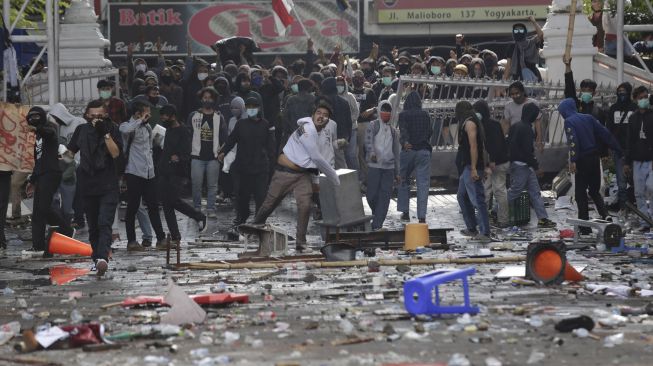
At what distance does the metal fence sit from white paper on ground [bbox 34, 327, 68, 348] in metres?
14.5

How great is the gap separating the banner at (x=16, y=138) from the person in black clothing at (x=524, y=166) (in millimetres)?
6292

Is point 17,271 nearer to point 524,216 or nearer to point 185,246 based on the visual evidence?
point 185,246

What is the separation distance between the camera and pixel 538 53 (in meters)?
26.9

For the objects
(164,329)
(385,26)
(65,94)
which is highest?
(385,26)

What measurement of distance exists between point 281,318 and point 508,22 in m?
32.7

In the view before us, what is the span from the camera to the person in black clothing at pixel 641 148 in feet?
63.4

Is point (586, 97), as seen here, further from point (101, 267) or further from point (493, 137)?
point (101, 267)

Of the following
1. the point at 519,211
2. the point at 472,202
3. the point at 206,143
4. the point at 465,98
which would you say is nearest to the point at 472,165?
the point at 472,202

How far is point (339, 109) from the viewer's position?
72.5ft

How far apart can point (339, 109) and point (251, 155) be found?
2705 mm

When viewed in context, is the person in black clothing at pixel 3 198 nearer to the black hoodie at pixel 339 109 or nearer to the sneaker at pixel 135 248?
the sneaker at pixel 135 248

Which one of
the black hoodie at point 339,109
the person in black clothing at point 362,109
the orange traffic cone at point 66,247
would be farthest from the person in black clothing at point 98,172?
the person in black clothing at point 362,109

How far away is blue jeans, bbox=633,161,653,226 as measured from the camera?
1952cm

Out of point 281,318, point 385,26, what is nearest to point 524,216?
point 281,318
